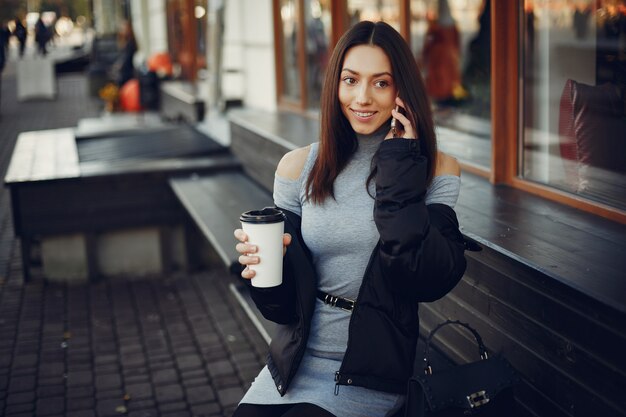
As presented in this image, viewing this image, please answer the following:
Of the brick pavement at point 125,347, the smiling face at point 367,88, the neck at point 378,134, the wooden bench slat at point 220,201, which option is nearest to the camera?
the smiling face at point 367,88

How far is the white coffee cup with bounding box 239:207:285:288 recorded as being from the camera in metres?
2.41

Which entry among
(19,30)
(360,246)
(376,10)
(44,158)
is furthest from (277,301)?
(19,30)

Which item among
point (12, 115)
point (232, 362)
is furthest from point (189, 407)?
point (12, 115)

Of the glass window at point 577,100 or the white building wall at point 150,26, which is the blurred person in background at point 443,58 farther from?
the white building wall at point 150,26

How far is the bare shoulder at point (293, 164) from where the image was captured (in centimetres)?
289

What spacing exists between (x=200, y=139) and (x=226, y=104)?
211 cm

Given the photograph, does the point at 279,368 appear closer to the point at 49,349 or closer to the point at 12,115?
the point at 49,349

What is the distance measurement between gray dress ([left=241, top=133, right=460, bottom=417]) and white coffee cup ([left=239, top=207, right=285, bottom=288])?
29cm

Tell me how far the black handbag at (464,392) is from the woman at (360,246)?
21 centimetres

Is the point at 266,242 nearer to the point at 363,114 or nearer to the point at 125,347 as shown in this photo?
the point at 363,114

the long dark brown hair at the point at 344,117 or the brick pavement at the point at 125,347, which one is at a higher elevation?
the long dark brown hair at the point at 344,117

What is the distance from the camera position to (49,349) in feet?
17.5

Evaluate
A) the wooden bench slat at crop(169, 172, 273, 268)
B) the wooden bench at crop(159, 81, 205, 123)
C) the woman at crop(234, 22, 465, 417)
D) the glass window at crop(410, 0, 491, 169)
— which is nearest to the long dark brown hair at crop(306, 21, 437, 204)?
the woman at crop(234, 22, 465, 417)

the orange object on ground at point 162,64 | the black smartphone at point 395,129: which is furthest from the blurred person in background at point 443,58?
the orange object on ground at point 162,64
